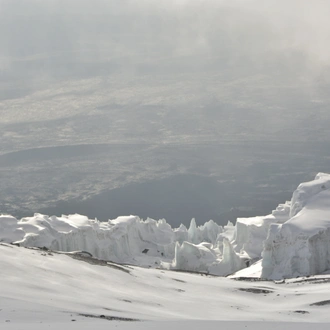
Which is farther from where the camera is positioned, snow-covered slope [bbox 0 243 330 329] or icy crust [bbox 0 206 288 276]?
icy crust [bbox 0 206 288 276]

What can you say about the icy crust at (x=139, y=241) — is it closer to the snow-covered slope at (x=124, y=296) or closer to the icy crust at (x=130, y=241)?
the icy crust at (x=130, y=241)

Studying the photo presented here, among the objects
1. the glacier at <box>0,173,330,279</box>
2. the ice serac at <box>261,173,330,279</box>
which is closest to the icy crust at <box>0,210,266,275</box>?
the glacier at <box>0,173,330,279</box>

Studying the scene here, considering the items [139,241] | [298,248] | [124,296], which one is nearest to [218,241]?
[139,241]

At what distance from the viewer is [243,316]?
34.4m

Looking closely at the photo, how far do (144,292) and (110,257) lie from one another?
42.9 m

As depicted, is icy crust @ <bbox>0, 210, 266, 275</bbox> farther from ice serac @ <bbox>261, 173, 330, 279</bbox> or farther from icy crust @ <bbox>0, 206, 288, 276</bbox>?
ice serac @ <bbox>261, 173, 330, 279</bbox>

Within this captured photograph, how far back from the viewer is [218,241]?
90.1 m

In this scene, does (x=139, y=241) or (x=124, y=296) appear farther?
(x=139, y=241)

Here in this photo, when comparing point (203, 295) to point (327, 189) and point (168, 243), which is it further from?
point (168, 243)

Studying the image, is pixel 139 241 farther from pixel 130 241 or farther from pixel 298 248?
pixel 298 248

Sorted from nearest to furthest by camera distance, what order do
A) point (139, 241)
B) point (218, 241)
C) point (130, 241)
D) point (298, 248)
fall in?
point (298, 248)
point (130, 241)
point (218, 241)
point (139, 241)

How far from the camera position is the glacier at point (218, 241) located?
6538 centimetres

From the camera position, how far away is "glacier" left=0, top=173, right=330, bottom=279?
6538cm

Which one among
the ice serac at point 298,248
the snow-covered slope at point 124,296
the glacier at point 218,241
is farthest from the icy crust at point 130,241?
the snow-covered slope at point 124,296
